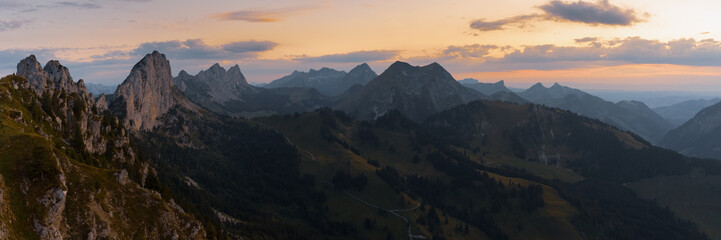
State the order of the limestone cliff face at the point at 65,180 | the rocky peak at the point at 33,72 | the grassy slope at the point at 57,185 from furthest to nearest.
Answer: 1. the rocky peak at the point at 33,72
2. the limestone cliff face at the point at 65,180
3. the grassy slope at the point at 57,185

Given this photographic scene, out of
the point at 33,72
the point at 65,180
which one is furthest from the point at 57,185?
the point at 33,72

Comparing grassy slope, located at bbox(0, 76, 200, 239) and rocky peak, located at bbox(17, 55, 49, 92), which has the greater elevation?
rocky peak, located at bbox(17, 55, 49, 92)

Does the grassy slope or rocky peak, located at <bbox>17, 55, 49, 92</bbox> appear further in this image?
rocky peak, located at <bbox>17, 55, 49, 92</bbox>

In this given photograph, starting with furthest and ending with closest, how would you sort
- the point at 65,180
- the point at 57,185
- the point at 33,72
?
the point at 33,72 → the point at 65,180 → the point at 57,185

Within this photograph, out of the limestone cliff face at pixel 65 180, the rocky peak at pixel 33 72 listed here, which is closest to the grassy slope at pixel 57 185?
the limestone cliff face at pixel 65 180

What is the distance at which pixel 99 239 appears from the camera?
95062 mm

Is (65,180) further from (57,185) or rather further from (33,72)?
(33,72)

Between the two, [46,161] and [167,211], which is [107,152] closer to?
[167,211]

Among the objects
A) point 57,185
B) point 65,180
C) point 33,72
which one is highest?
point 33,72

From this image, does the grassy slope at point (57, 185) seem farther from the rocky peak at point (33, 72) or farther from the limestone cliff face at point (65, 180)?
the rocky peak at point (33, 72)

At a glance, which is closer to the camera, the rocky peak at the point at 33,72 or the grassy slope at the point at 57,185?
the grassy slope at the point at 57,185

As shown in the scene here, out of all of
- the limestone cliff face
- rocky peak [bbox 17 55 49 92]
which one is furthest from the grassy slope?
rocky peak [bbox 17 55 49 92]

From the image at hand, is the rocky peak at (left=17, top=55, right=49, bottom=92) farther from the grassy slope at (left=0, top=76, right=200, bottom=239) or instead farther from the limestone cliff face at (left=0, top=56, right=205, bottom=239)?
the grassy slope at (left=0, top=76, right=200, bottom=239)

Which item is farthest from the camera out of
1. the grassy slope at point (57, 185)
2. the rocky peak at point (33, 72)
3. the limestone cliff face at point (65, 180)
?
the rocky peak at point (33, 72)
